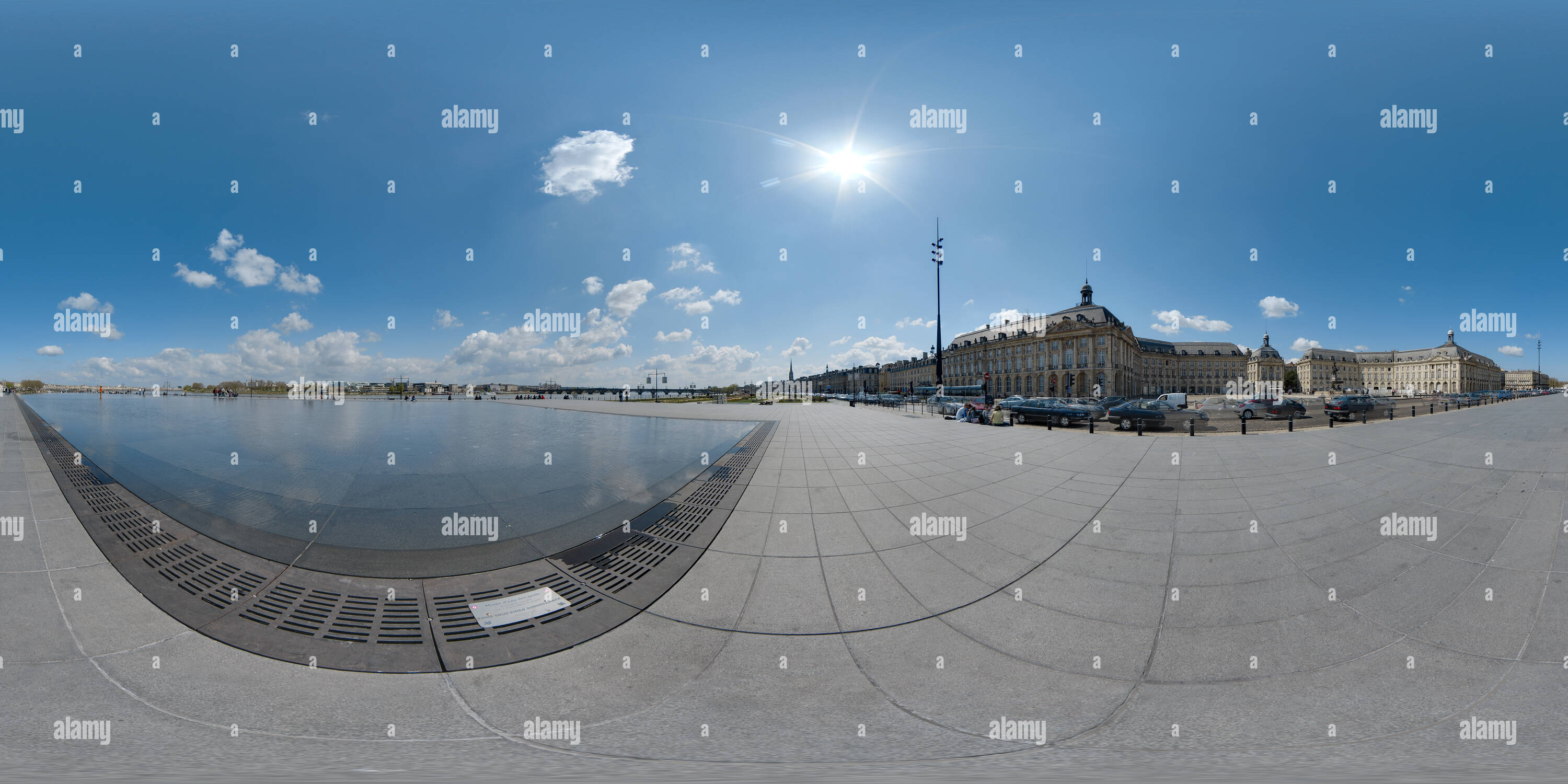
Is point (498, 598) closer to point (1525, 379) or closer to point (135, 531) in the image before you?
point (135, 531)

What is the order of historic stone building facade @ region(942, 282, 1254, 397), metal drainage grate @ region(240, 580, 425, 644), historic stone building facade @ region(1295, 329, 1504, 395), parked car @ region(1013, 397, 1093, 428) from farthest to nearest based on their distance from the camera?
historic stone building facade @ region(1295, 329, 1504, 395)
historic stone building facade @ region(942, 282, 1254, 397)
parked car @ region(1013, 397, 1093, 428)
metal drainage grate @ region(240, 580, 425, 644)

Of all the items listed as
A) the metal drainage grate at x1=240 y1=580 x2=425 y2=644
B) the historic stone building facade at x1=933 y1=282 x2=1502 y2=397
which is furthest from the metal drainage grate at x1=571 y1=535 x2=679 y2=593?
the historic stone building facade at x1=933 y1=282 x2=1502 y2=397

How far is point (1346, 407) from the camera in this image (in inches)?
A: 850

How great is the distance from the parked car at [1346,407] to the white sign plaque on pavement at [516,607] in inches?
1156

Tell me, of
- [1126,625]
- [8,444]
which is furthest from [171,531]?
[8,444]

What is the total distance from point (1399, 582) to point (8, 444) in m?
28.5

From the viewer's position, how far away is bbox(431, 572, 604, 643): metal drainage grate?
3.60 meters

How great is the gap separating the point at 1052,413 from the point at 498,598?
20132mm

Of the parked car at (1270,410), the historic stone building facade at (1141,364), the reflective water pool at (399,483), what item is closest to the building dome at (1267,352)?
the historic stone building facade at (1141,364)

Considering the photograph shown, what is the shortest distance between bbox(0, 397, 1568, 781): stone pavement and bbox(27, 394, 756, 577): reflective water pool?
1.35 metres

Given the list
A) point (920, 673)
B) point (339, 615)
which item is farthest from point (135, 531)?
point (920, 673)

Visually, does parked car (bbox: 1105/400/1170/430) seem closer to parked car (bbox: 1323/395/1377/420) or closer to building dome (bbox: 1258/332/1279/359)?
parked car (bbox: 1323/395/1377/420)

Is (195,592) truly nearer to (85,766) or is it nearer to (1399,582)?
(85,766)

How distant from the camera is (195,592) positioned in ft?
13.9
